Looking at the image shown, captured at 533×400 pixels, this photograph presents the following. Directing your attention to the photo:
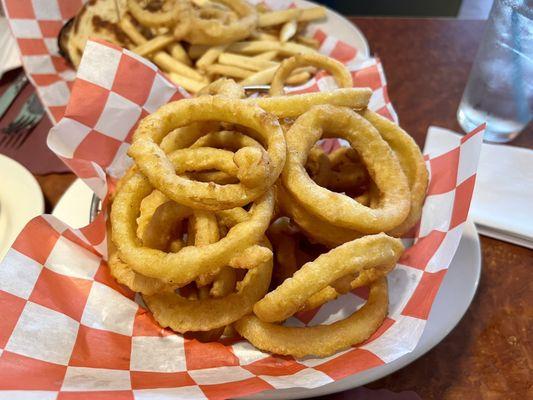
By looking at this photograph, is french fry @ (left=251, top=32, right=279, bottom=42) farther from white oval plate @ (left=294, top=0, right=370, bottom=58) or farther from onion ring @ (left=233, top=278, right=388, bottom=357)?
onion ring @ (left=233, top=278, right=388, bottom=357)

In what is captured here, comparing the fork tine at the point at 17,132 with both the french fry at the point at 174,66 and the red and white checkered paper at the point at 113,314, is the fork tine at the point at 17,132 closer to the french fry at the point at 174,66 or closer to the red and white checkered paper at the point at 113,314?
the french fry at the point at 174,66

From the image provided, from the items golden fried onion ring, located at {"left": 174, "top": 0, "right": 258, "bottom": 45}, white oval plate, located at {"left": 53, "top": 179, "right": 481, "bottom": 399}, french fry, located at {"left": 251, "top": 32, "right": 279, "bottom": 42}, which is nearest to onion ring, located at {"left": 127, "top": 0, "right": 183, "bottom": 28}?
golden fried onion ring, located at {"left": 174, "top": 0, "right": 258, "bottom": 45}

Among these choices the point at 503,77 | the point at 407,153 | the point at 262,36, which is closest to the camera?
the point at 407,153

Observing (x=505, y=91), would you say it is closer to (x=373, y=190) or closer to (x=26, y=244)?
(x=373, y=190)

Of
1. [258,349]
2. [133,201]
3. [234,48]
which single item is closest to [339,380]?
[258,349]

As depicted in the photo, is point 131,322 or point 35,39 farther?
point 35,39

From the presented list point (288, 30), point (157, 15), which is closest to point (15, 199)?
point (157, 15)

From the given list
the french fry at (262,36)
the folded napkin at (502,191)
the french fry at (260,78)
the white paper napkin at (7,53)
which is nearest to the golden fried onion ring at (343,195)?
the folded napkin at (502,191)

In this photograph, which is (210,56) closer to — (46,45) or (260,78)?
(260,78)
